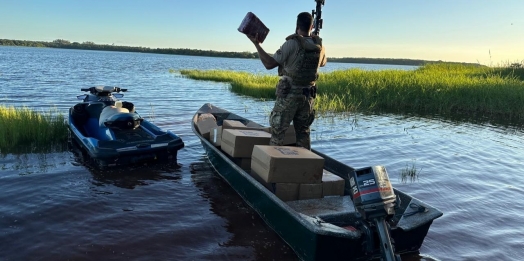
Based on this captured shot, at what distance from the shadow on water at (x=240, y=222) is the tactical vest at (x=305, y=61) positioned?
199 centimetres

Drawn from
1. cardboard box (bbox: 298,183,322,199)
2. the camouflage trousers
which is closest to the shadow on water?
cardboard box (bbox: 298,183,322,199)

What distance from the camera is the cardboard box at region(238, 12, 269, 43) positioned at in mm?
5344

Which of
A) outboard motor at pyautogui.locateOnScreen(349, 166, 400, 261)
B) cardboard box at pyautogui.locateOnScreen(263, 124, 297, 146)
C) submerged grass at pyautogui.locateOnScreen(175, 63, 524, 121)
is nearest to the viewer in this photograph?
outboard motor at pyautogui.locateOnScreen(349, 166, 400, 261)

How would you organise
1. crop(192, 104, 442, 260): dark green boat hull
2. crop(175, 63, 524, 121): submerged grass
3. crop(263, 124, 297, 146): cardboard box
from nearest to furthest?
crop(192, 104, 442, 260): dark green boat hull < crop(263, 124, 297, 146): cardboard box < crop(175, 63, 524, 121): submerged grass

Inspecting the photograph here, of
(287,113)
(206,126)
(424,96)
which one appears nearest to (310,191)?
(287,113)

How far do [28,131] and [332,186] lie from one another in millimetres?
6814

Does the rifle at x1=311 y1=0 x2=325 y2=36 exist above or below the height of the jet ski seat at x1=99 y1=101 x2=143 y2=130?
above

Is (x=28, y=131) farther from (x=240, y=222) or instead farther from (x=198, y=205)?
(x=240, y=222)

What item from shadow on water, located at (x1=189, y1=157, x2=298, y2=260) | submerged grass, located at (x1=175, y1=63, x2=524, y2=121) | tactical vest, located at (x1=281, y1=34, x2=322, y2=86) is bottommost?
shadow on water, located at (x1=189, y1=157, x2=298, y2=260)

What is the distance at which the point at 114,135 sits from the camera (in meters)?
7.52

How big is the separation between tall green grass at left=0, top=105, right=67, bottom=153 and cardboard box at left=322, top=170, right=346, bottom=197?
6.23 m

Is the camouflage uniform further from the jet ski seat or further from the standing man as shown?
the jet ski seat

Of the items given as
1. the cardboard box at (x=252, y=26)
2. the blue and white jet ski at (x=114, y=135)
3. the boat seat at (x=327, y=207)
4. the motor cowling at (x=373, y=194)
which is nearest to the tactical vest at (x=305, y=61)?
the cardboard box at (x=252, y=26)

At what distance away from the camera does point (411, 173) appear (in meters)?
7.57
